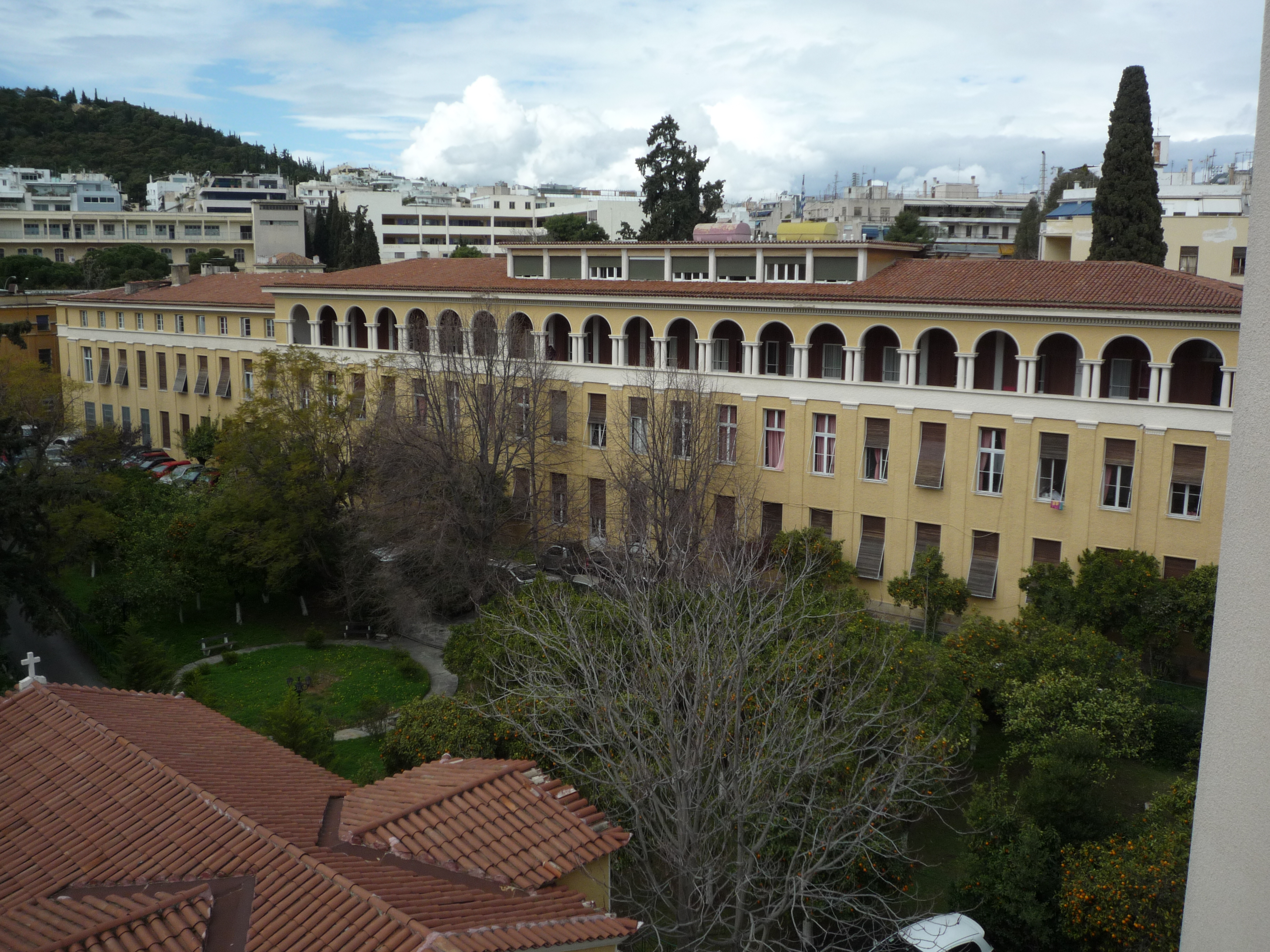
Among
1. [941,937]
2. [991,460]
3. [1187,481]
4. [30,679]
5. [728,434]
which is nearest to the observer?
[30,679]

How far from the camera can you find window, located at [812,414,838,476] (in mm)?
36812

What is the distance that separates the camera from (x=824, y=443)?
37062mm

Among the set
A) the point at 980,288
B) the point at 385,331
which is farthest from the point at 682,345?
the point at 385,331

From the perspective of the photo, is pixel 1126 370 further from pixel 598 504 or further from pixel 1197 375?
pixel 598 504

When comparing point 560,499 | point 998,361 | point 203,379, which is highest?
point 998,361

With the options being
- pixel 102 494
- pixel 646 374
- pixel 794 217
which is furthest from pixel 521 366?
pixel 794 217

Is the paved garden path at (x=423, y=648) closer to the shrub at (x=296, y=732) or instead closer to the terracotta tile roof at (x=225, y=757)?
the shrub at (x=296, y=732)

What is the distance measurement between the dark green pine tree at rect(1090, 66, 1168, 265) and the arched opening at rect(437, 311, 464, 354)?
23.0 m

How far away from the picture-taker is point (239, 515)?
35.8 m

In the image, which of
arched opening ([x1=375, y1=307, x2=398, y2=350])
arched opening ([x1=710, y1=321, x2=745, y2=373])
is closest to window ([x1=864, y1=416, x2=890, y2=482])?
arched opening ([x1=710, y1=321, x2=745, y2=373])

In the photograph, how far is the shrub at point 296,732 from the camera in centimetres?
2162

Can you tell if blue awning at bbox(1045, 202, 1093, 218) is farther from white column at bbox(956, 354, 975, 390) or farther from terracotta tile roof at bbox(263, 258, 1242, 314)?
white column at bbox(956, 354, 975, 390)

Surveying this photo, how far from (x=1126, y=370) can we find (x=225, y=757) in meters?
27.4

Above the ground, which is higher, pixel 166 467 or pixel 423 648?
pixel 166 467
